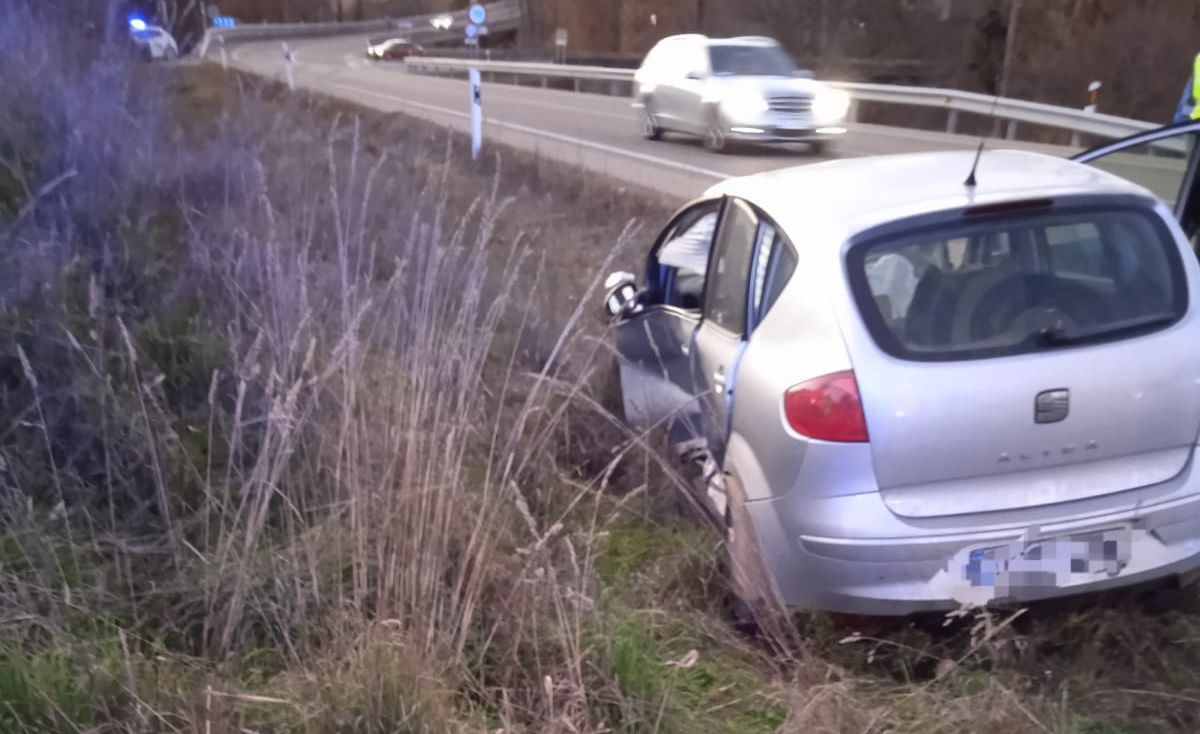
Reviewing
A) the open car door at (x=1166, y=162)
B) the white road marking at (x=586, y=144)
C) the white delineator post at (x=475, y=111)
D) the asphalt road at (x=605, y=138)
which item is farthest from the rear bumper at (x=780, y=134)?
the open car door at (x=1166, y=162)

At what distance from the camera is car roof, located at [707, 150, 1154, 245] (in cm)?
363

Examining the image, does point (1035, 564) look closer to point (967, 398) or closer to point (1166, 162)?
point (967, 398)

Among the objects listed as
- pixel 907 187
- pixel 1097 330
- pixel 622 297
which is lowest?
pixel 622 297

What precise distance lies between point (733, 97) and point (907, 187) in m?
14.4

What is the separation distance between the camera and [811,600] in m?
3.56

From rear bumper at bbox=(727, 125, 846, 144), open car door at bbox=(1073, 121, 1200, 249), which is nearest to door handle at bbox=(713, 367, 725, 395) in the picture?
open car door at bbox=(1073, 121, 1200, 249)

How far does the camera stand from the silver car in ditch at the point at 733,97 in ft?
57.3

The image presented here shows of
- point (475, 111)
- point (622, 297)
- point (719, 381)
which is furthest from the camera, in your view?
point (475, 111)

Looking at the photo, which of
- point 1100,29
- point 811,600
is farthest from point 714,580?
point 1100,29

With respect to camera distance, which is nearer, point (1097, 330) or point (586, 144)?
point (1097, 330)

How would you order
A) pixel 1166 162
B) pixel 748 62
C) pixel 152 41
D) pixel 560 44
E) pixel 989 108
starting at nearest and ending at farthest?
pixel 1166 162 < pixel 152 41 < pixel 748 62 < pixel 989 108 < pixel 560 44

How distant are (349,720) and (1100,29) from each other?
3444cm

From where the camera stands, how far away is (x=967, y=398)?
3324mm

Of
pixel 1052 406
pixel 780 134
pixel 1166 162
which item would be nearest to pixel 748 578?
pixel 1052 406
